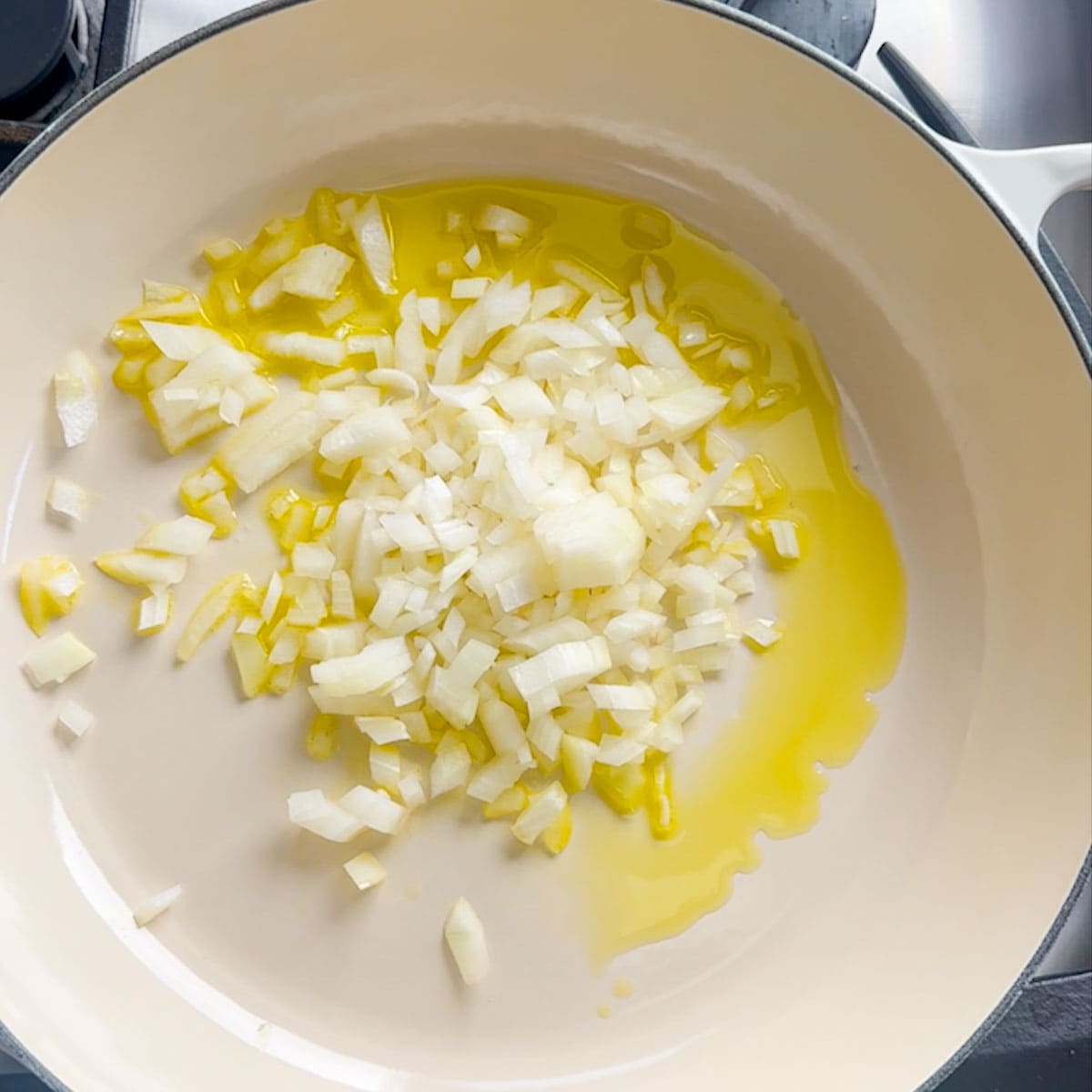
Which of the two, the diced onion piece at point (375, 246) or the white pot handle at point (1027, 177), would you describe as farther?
the diced onion piece at point (375, 246)

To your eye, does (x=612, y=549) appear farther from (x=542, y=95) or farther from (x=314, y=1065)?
(x=314, y=1065)

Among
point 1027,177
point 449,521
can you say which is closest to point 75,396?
point 449,521

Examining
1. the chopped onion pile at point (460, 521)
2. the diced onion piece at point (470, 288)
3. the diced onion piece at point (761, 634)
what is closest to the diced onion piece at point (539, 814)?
the chopped onion pile at point (460, 521)

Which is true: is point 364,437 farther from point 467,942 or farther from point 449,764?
point 467,942

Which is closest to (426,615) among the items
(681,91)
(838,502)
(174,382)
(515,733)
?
(515,733)

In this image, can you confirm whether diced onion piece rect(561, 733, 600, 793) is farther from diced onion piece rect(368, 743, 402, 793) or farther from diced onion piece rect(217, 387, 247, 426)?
diced onion piece rect(217, 387, 247, 426)

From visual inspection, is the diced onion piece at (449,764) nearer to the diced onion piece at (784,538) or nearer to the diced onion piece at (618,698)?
the diced onion piece at (618,698)
